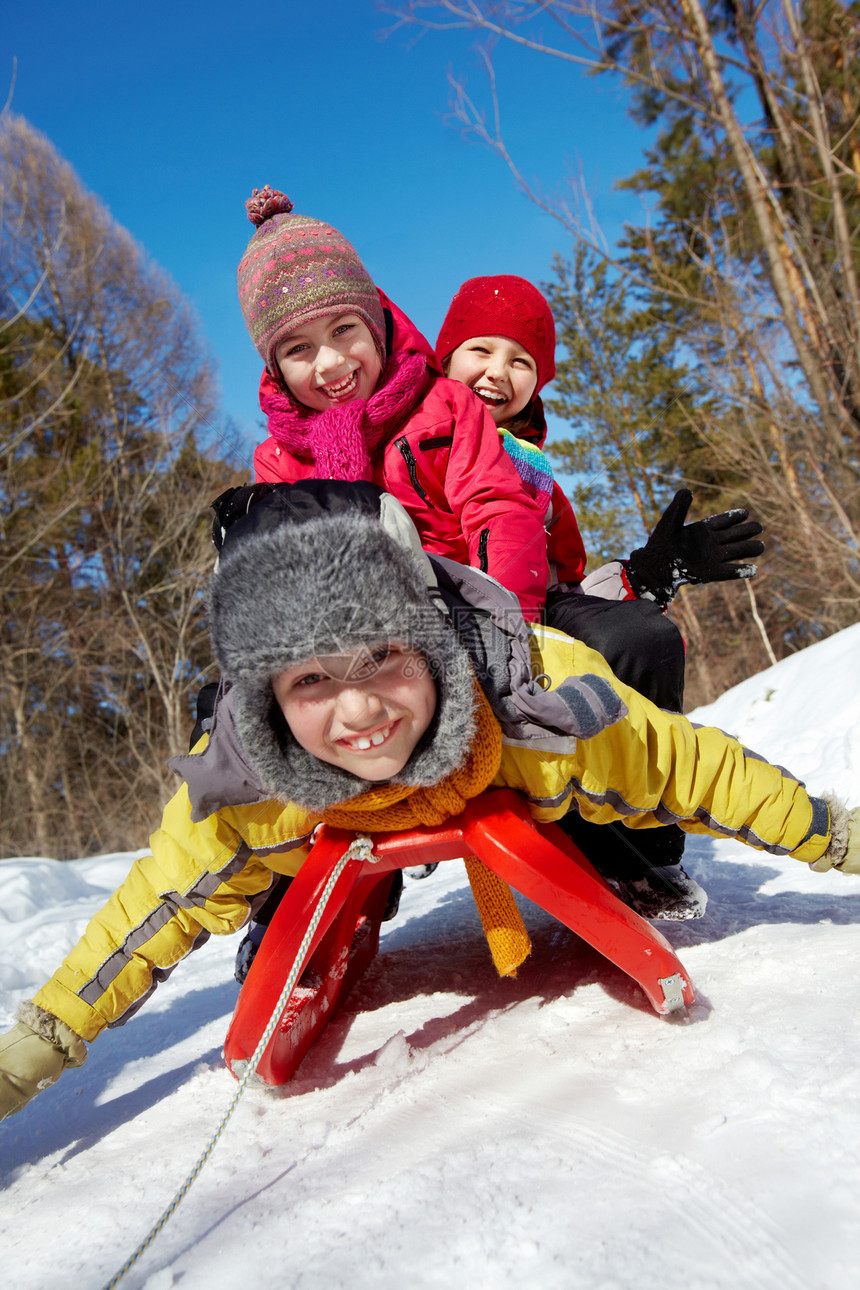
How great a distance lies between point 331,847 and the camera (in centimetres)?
140

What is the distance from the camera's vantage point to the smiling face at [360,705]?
3.99ft

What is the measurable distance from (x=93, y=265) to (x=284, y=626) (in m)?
12.7

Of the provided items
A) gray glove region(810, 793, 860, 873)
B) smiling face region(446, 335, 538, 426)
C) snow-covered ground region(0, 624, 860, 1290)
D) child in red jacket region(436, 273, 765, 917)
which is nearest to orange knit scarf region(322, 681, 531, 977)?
snow-covered ground region(0, 624, 860, 1290)

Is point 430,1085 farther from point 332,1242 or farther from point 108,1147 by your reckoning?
point 108,1147

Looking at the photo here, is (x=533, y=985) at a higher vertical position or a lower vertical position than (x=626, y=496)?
lower

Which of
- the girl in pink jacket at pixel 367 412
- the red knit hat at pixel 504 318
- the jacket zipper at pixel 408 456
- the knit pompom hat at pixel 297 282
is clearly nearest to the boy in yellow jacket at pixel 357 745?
the girl in pink jacket at pixel 367 412

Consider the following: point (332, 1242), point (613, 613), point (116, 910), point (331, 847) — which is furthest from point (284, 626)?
point (613, 613)

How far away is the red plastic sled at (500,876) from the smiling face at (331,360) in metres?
1.11

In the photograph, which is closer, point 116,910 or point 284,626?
point 284,626

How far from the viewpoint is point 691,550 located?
6.42ft

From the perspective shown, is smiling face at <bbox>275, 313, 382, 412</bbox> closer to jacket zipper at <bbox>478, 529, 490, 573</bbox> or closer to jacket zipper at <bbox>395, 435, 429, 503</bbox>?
jacket zipper at <bbox>395, 435, 429, 503</bbox>

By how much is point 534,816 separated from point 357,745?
0.40m

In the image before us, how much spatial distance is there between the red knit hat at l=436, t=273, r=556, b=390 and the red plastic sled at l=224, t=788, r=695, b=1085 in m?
1.56

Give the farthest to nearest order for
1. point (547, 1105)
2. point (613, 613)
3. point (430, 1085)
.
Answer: point (613, 613) < point (430, 1085) < point (547, 1105)
